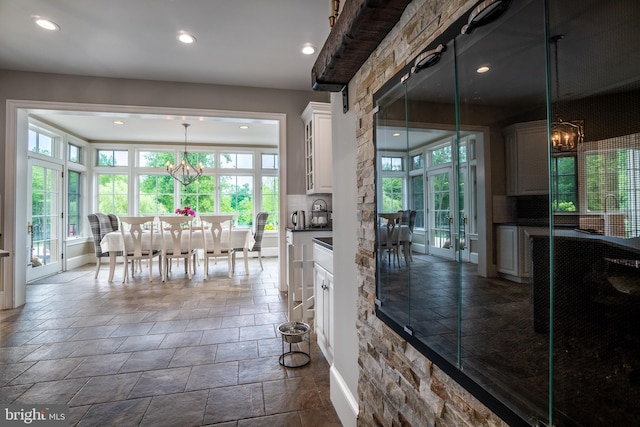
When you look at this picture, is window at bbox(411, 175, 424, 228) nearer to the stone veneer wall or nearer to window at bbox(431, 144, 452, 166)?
window at bbox(431, 144, 452, 166)

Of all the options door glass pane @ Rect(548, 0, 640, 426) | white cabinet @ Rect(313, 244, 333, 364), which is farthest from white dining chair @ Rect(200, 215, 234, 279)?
door glass pane @ Rect(548, 0, 640, 426)

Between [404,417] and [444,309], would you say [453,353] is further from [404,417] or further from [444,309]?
[404,417]

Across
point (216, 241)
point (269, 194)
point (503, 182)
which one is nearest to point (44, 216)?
point (216, 241)

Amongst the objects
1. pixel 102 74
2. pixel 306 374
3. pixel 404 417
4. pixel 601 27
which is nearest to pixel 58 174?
pixel 102 74

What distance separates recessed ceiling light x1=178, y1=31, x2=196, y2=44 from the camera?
3.03 metres

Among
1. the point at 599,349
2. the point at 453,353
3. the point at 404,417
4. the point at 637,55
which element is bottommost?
the point at 404,417

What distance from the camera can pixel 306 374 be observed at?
85.5 inches

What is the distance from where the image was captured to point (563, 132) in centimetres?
55

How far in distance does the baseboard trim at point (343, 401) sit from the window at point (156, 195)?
22.1 ft

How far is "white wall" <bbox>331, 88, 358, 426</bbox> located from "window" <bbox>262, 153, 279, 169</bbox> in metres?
6.12

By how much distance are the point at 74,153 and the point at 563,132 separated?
8246 mm

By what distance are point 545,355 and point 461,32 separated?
2.46 ft

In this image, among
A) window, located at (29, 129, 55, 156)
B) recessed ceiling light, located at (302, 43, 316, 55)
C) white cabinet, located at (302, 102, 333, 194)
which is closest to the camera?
recessed ceiling light, located at (302, 43, 316, 55)

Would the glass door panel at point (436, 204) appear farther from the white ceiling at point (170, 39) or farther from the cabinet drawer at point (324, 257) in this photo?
the white ceiling at point (170, 39)
